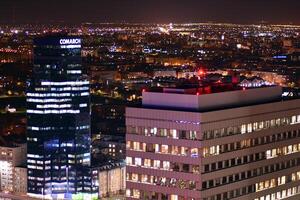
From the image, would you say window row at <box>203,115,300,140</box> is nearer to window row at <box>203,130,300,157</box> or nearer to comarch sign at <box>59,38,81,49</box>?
window row at <box>203,130,300,157</box>

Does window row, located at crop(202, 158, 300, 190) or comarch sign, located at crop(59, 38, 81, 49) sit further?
comarch sign, located at crop(59, 38, 81, 49)

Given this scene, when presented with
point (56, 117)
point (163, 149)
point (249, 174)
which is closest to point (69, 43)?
point (56, 117)

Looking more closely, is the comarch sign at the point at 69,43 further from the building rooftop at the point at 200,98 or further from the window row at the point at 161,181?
the window row at the point at 161,181

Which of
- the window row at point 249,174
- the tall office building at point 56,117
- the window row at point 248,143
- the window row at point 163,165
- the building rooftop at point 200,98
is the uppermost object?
the building rooftop at point 200,98

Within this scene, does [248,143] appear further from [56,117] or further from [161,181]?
[56,117]

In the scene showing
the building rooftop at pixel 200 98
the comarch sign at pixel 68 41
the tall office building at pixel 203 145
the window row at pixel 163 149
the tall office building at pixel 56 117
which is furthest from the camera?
the comarch sign at pixel 68 41

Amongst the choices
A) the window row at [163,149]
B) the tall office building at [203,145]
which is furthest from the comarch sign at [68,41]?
the window row at [163,149]

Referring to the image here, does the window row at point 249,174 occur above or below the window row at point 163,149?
below

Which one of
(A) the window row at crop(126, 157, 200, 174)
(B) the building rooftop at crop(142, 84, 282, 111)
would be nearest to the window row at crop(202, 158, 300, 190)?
(A) the window row at crop(126, 157, 200, 174)
